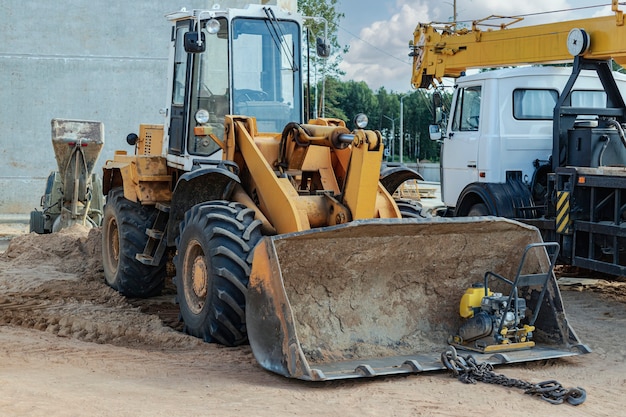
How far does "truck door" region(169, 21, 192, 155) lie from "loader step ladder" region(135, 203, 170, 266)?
63 cm

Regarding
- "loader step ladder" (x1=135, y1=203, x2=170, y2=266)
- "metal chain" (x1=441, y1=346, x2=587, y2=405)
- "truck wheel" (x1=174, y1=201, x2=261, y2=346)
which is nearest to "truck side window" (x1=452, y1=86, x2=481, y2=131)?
"loader step ladder" (x1=135, y1=203, x2=170, y2=266)

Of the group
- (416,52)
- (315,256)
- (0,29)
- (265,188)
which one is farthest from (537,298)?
(0,29)

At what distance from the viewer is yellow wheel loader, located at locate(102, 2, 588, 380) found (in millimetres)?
6027

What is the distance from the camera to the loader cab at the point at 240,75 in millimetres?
8266

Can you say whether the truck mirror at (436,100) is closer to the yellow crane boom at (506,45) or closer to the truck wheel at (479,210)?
the yellow crane boom at (506,45)

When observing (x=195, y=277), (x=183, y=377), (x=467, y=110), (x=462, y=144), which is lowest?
(x=183, y=377)

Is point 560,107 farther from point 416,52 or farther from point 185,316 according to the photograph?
point 185,316

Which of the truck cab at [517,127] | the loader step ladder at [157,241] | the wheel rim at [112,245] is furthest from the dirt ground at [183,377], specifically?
the truck cab at [517,127]

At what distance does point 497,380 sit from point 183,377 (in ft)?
6.85

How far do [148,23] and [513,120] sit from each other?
11.5 m

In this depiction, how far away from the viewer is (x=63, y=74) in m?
19.5

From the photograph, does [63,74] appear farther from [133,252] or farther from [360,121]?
[360,121]

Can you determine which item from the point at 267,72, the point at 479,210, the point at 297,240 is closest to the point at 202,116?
the point at 267,72

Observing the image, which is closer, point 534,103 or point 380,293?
point 380,293
